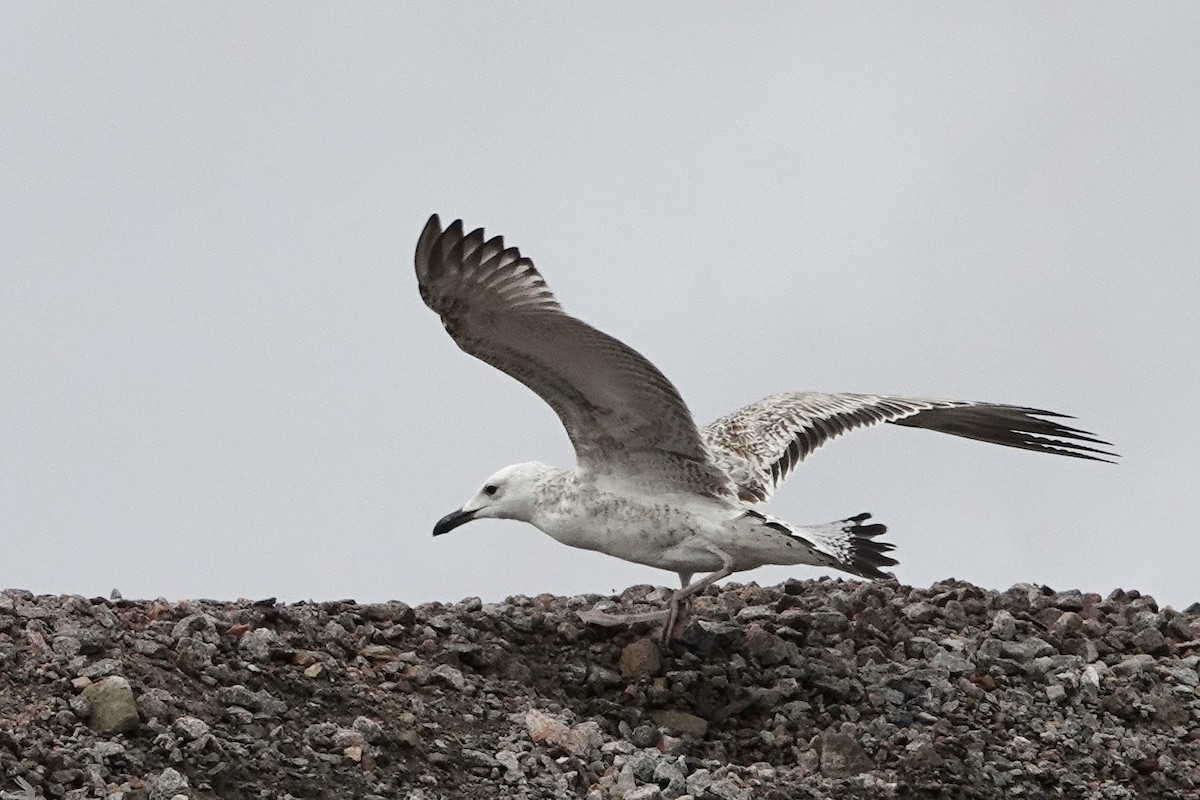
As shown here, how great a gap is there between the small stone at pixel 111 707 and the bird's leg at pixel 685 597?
3.17 metres

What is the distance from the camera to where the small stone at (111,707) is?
861 cm

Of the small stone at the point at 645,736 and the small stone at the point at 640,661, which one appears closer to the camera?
the small stone at the point at 645,736

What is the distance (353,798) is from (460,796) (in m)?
0.56

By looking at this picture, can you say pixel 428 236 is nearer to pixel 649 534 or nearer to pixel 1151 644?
pixel 649 534

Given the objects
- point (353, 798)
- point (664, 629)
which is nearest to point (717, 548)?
point (664, 629)

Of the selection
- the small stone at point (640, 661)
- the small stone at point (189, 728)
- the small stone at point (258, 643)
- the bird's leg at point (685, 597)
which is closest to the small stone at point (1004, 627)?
the bird's leg at point (685, 597)

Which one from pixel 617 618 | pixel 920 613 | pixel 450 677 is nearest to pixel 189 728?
pixel 450 677

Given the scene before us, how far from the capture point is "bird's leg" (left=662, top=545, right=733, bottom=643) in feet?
34.2

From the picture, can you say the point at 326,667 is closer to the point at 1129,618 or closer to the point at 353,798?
the point at 353,798

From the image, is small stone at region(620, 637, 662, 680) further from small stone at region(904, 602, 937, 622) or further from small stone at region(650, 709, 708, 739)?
small stone at region(904, 602, 937, 622)

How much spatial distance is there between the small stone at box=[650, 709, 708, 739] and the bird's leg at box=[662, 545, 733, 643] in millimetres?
605

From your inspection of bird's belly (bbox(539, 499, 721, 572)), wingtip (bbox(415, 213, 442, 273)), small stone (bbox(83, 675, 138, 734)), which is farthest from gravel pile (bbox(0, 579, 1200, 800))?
wingtip (bbox(415, 213, 442, 273))

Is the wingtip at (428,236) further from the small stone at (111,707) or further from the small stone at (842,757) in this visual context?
the small stone at (842,757)

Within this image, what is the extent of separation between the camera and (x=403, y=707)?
954 centimetres
